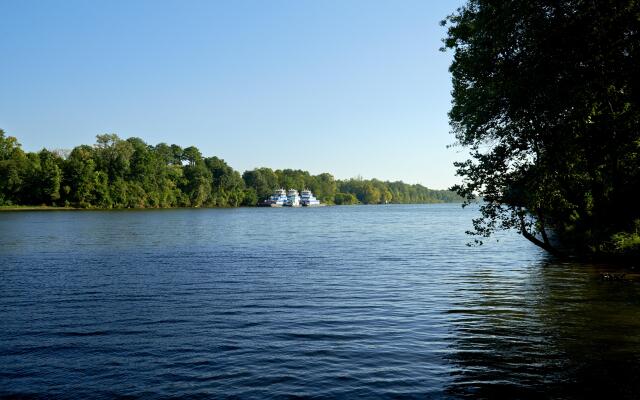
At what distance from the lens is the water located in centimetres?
1325

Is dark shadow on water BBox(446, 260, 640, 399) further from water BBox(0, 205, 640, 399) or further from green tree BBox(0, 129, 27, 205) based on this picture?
green tree BBox(0, 129, 27, 205)

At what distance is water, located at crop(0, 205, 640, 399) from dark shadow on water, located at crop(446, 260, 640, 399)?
71 millimetres

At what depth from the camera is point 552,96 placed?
59.4ft

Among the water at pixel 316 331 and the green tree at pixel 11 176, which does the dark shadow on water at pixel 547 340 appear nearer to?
the water at pixel 316 331

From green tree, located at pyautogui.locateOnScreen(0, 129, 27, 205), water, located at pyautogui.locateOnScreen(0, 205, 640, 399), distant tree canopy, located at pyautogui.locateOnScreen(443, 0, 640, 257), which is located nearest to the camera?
water, located at pyautogui.locateOnScreen(0, 205, 640, 399)

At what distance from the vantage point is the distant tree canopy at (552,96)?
54.4 ft

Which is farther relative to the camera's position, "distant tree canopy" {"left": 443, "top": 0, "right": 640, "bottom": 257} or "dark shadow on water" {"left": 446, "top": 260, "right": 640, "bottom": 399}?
"distant tree canopy" {"left": 443, "top": 0, "right": 640, "bottom": 257}

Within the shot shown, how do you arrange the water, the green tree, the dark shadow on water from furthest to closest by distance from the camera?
the green tree → the water → the dark shadow on water

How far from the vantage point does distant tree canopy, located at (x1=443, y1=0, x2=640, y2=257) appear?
653 inches

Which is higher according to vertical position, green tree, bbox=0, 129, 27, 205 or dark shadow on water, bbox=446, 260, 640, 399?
green tree, bbox=0, 129, 27, 205

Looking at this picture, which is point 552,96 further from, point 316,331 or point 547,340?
point 316,331

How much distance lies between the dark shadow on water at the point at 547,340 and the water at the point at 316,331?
0.07 metres

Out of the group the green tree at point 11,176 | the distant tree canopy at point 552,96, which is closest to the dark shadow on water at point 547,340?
the distant tree canopy at point 552,96

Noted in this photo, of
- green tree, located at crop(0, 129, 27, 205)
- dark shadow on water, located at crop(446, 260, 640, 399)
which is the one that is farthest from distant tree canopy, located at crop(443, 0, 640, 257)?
green tree, located at crop(0, 129, 27, 205)
